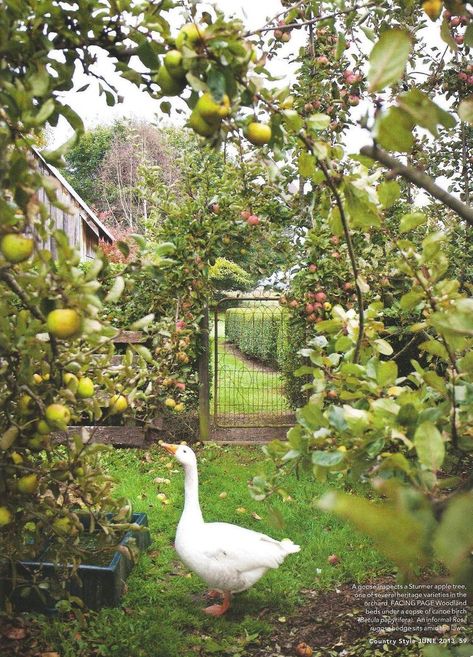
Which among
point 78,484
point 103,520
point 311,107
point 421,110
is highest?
point 311,107

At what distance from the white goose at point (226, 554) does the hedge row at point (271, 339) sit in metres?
2.67

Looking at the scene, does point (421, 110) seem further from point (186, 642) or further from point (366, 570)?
point (366, 570)

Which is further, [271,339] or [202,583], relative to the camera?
[271,339]

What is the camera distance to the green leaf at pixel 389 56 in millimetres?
477

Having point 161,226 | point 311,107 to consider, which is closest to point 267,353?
point 161,226

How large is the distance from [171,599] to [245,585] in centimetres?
38

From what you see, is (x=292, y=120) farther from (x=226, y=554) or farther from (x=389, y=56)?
(x=226, y=554)

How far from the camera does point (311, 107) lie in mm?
3939

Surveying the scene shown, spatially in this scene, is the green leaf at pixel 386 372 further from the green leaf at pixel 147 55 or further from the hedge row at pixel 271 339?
the hedge row at pixel 271 339

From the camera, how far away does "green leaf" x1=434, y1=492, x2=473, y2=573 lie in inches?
12.2

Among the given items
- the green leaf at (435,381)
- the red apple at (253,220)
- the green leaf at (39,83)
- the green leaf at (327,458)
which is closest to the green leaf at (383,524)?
the green leaf at (327,458)

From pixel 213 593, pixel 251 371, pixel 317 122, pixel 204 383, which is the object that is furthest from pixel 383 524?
pixel 251 371

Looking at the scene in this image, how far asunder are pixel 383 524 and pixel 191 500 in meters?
2.56

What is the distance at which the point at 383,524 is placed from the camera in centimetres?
30
